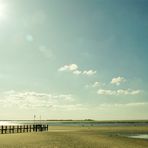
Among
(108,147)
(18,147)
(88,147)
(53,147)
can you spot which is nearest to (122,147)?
(108,147)

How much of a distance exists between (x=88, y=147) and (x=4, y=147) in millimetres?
8581

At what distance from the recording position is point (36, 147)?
2775cm

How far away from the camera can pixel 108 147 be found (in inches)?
1121

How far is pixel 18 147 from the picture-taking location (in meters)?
27.6

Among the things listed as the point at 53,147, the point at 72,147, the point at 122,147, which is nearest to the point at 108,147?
the point at 122,147

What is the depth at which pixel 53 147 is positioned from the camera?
27.6 meters

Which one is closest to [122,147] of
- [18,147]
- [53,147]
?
[53,147]

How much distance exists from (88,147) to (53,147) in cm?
361

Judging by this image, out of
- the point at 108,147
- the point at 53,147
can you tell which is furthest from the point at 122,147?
the point at 53,147

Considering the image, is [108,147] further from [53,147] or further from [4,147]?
[4,147]

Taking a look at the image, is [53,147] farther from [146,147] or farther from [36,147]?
[146,147]

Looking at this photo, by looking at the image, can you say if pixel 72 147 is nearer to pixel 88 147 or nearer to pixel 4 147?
pixel 88 147

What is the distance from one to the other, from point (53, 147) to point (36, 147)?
1.75m

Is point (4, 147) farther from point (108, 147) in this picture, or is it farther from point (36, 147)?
point (108, 147)
